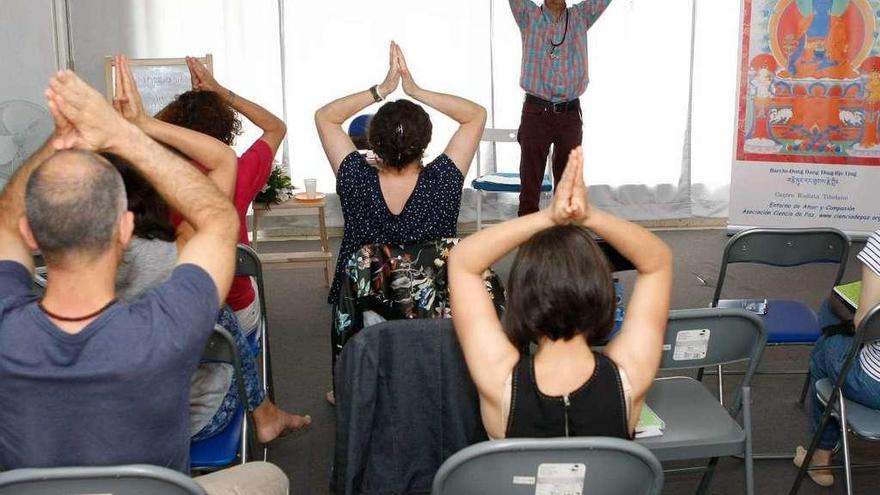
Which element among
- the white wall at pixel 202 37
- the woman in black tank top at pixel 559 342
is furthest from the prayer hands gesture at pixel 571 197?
the white wall at pixel 202 37

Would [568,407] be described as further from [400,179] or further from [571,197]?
[400,179]

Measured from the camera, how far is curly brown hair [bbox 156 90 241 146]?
318 cm

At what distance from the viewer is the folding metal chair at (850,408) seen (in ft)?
8.38

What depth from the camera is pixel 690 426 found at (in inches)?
97.8

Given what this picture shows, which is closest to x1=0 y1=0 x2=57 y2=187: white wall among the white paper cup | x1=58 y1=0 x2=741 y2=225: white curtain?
x1=58 y1=0 x2=741 y2=225: white curtain

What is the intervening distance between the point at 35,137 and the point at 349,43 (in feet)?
7.49

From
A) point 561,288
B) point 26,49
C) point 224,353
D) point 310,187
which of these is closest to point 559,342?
point 561,288

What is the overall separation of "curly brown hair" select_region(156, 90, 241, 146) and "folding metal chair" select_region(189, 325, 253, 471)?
102cm

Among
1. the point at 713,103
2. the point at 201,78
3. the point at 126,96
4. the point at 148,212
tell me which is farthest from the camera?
the point at 713,103

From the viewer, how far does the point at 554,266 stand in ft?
5.89

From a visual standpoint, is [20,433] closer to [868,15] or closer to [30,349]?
[30,349]

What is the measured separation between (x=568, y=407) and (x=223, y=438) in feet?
3.60

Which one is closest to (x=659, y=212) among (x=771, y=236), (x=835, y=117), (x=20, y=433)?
(x=835, y=117)

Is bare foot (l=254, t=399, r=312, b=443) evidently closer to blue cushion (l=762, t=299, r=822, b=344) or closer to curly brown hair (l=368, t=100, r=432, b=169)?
curly brown hair (l=368, t=100, r=432, b=169)
